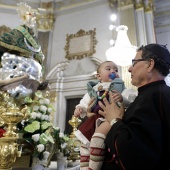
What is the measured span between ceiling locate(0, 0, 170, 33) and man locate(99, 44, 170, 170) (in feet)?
20.6

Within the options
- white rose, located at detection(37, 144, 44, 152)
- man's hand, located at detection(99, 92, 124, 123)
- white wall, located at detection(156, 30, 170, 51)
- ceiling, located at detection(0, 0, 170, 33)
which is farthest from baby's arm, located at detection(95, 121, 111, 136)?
ceiling, located at detection(0, 0, 170, 33)

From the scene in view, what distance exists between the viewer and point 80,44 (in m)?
6.69

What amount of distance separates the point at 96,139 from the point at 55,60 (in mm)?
6036

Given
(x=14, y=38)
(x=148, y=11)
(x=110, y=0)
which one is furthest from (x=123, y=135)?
(x=110, y=0)

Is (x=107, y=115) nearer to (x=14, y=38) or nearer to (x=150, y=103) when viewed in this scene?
(x=150, y=103)

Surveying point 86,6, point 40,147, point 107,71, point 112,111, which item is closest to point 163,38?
point 86,6

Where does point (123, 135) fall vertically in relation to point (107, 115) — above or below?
below

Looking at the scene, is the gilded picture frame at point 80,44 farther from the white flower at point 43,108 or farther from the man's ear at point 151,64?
the man's ear at point 151,64

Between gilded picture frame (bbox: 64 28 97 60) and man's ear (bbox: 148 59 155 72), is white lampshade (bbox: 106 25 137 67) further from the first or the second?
man's ear (bbox: 148 59 155 72)

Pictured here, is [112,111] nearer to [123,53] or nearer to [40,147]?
[40,147]

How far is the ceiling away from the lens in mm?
6699

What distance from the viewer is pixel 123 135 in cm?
79

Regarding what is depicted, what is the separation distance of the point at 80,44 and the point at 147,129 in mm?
6140

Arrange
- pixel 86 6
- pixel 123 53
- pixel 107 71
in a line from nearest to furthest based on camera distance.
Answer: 1. pixel 107 71
2. pixel 123 53
3. pixel 86 6
